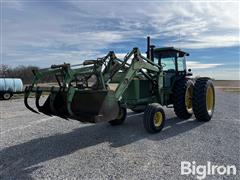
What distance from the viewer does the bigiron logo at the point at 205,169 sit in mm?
4574

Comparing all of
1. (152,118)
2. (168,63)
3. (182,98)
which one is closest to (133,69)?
(152,118)

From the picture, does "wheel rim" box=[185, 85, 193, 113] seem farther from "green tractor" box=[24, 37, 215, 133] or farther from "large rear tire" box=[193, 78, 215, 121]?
"large rear tire" box=[193, 78, 215, 121]

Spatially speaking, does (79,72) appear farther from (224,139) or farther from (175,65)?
(175,65)

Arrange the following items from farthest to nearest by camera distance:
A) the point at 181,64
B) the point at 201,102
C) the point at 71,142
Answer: the point at 181,64 → the point at 201,102 → the point at 71,142

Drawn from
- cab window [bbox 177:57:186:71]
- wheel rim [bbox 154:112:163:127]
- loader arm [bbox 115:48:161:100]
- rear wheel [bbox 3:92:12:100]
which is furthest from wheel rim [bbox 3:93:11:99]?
wheel rim [bbox 154:112:163:127]

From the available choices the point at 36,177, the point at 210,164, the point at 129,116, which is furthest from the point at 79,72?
the point at 129,116

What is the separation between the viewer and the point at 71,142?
664 centimetres

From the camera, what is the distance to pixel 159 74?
870 cm

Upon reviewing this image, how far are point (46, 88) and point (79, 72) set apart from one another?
774mm

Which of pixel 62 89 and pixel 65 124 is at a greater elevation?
pixel 62 89

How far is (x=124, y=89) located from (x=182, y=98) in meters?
2.76

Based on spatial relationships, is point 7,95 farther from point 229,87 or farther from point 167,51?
point 229,87

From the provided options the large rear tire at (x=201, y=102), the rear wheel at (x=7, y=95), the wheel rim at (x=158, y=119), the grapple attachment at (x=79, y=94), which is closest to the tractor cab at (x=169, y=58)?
the large rear tire at (x=201, y=102)

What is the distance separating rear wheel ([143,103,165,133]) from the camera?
285 inches
